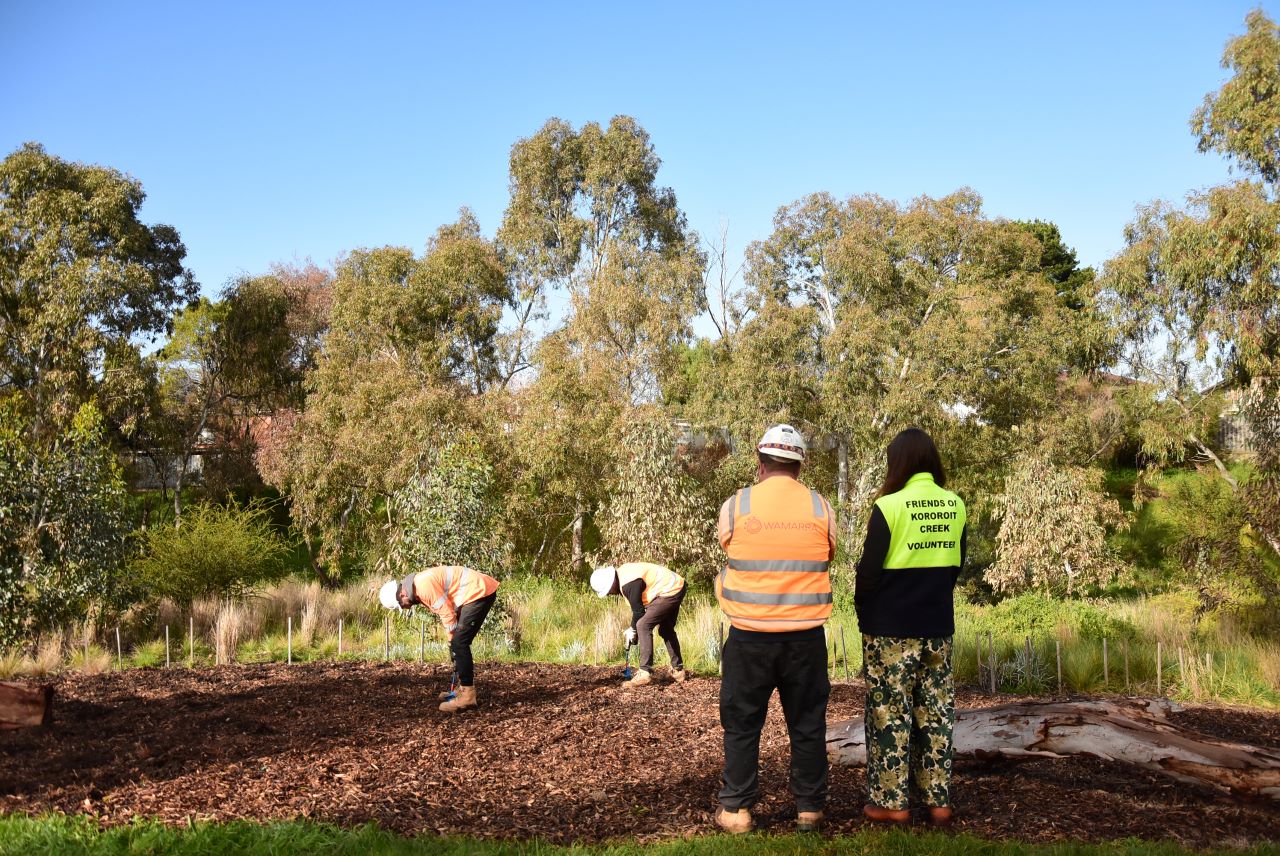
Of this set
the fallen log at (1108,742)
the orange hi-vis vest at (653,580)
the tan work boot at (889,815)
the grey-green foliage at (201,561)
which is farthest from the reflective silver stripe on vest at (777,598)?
the grey-green foliage at (201,561)

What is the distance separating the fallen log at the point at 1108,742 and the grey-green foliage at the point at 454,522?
7.44 meters

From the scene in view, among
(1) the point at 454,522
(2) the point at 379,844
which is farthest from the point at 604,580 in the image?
(2) the point at 379,844

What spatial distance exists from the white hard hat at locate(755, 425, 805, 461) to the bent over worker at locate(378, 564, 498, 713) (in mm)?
4090

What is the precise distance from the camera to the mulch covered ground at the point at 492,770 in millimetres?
4625

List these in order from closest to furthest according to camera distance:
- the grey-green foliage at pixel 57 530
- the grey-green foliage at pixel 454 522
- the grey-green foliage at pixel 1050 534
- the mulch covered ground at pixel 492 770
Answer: the mulch covered ground at pixel 492 770 < the grey-green foliage at pixel 57 530 < the grey-green foliage at pixel 454 522 < the grey-green foliage at pixel 1050 534

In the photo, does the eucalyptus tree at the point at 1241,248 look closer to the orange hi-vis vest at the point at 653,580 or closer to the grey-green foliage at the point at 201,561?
the orange hi-vis vest at the point at 653,580

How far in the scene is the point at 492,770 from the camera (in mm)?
5922

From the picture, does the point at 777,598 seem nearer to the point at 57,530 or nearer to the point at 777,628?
the point at 777,628

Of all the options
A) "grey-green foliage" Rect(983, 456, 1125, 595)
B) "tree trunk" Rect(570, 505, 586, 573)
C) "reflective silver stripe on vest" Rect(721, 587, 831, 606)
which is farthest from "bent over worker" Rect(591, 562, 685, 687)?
"tree trunk" Rect(570, 505, 586, 573)

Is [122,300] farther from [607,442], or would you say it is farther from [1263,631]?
[1263,631]

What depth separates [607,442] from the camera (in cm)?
2061

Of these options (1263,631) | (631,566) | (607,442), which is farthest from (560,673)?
(607,442)

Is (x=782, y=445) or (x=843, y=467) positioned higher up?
(x=782, y=445)

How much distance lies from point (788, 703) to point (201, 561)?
12529 millimetres
